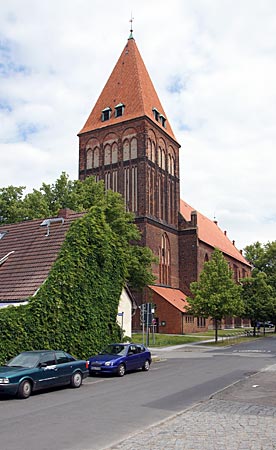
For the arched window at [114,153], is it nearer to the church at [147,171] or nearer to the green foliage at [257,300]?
the church at [147,171]

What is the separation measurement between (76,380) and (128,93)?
1850 inches

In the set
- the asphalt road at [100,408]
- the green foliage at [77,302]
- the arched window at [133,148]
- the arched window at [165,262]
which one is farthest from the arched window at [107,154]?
the asphalt road at [100,408]

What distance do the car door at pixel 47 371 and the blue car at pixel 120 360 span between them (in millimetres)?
3700

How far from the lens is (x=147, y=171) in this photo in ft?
176

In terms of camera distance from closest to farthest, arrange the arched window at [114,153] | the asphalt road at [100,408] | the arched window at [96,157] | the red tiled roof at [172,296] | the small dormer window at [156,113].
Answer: the asphalt road at [100,408]
the red tiled roof at [172,296]
the arched window at [114,153]
the small dormer window at [156,113]
the arched window at [96,157]

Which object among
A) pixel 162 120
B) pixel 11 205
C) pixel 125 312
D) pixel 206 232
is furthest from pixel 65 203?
pixel 206 232

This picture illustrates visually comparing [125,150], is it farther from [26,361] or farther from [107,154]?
[26,361]

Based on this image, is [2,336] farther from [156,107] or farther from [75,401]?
[156,107]

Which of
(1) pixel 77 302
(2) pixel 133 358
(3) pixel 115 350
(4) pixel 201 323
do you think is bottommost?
(2) pixel 133 358

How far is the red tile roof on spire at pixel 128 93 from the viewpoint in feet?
183

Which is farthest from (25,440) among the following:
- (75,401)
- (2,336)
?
(2,336)

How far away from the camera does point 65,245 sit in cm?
2081

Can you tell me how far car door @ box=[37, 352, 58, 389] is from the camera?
13.7 m

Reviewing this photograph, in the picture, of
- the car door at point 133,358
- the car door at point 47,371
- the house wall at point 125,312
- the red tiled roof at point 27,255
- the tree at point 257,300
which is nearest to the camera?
the car door at point 47,371
